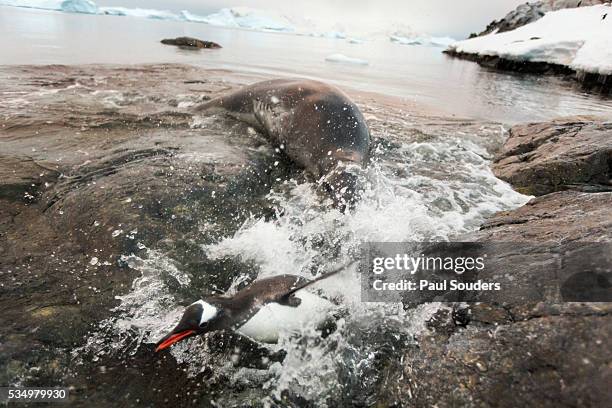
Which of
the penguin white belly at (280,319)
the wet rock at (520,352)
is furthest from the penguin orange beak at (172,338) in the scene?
the wet rock at (520,352)

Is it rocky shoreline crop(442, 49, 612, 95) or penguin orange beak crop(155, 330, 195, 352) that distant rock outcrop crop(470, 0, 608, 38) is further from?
penguin orange beak crop(155, 330, 195, 352)

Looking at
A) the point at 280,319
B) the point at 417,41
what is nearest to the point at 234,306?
the point at 280,319

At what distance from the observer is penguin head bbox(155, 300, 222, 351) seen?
2.04m

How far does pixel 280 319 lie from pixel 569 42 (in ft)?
90.0

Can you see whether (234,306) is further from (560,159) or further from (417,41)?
(417,41)

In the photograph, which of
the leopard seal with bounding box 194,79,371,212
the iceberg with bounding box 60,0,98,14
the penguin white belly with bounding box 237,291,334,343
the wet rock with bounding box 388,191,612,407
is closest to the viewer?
the wet rock with bounding box 388,191,612,407

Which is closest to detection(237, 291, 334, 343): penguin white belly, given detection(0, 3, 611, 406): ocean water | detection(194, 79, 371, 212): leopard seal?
detection(0, 3, 611, 406): ocean water

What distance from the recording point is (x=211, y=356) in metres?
2.21

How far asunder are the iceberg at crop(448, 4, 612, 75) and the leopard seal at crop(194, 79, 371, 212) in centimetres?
1710

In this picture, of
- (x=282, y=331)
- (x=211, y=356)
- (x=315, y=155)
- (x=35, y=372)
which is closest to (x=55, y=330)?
(x=35, y=372)

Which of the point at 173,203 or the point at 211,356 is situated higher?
the point at 173,203

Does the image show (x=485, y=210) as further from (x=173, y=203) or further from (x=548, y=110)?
(x=548, y=110)

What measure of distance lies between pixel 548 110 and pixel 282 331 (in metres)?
10.9

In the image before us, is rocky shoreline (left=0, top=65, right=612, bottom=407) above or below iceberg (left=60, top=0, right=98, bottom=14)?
below
